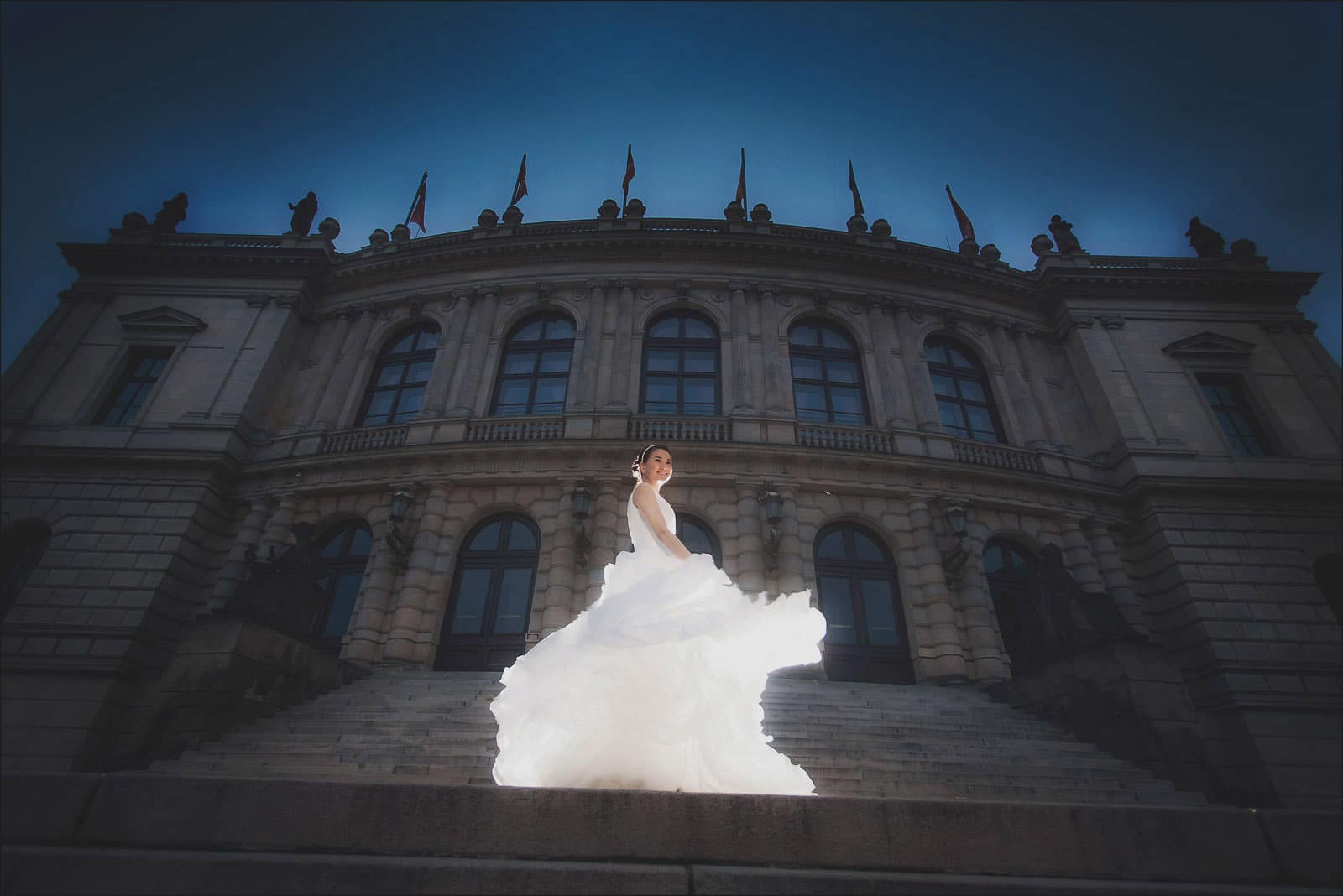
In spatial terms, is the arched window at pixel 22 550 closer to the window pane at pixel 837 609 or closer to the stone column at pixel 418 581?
the stone column at pixel 418 581

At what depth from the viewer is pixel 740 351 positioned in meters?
16.6

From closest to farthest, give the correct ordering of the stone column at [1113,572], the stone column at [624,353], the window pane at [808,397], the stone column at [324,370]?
the stone column at [1113,572] → the stone column at [624,353] → the window pane at [808,397] → the stone column at [324,370]

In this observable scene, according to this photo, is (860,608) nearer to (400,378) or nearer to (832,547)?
(832,547)

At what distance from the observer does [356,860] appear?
2.66 m

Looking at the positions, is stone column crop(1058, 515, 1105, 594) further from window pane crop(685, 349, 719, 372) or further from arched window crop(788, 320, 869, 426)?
window pane crop(685, 349, 719, 372)

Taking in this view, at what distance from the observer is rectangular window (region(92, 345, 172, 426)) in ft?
52.9

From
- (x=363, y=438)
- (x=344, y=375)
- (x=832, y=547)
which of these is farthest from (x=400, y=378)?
(x=832, y=547)

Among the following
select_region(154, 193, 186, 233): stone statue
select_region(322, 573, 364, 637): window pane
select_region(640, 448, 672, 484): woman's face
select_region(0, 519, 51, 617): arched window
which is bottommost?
select_region(640, 448, 672, 484): woman's face

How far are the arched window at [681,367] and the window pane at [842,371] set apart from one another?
10.5ft

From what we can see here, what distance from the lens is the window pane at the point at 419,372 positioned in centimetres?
1733

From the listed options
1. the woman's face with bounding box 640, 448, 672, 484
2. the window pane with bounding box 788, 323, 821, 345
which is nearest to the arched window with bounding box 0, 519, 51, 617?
the woman's face with bounding box 640, 448, 672, 484

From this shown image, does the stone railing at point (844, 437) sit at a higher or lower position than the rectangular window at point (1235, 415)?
lower

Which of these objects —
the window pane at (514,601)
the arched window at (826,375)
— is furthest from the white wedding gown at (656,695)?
the arched window at (826,375)

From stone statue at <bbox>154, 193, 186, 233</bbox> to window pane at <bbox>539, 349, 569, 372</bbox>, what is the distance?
1325 cm
